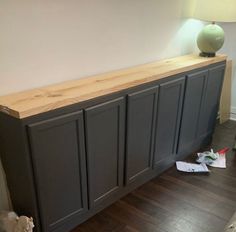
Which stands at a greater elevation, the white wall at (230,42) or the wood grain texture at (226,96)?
the white wall at (230,42)

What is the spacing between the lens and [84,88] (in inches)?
63.4

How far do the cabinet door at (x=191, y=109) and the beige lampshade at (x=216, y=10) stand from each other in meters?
0.47

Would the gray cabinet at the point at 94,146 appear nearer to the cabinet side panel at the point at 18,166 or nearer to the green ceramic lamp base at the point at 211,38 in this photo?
the cabinet side panel at the point at 18,166

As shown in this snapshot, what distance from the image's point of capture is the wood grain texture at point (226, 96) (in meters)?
3.21

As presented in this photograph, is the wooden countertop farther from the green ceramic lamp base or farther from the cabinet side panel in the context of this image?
the green ceramic lamp base

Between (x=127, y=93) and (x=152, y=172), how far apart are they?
2.81ft

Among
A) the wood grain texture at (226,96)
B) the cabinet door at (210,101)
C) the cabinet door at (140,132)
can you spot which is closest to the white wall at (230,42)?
the wood grain texture at (226,96)

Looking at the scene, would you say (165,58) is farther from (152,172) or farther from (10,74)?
(10,74)

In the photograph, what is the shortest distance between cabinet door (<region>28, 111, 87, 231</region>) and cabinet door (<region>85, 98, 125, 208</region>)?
0.21 feet

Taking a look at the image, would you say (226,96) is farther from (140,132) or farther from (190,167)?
(140,132)

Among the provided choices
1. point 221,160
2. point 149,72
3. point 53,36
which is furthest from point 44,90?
point 221,160

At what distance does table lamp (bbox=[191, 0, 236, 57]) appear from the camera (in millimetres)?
2326

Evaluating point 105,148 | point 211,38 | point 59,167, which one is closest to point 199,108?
point 211,38

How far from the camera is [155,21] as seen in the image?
7.52ft
